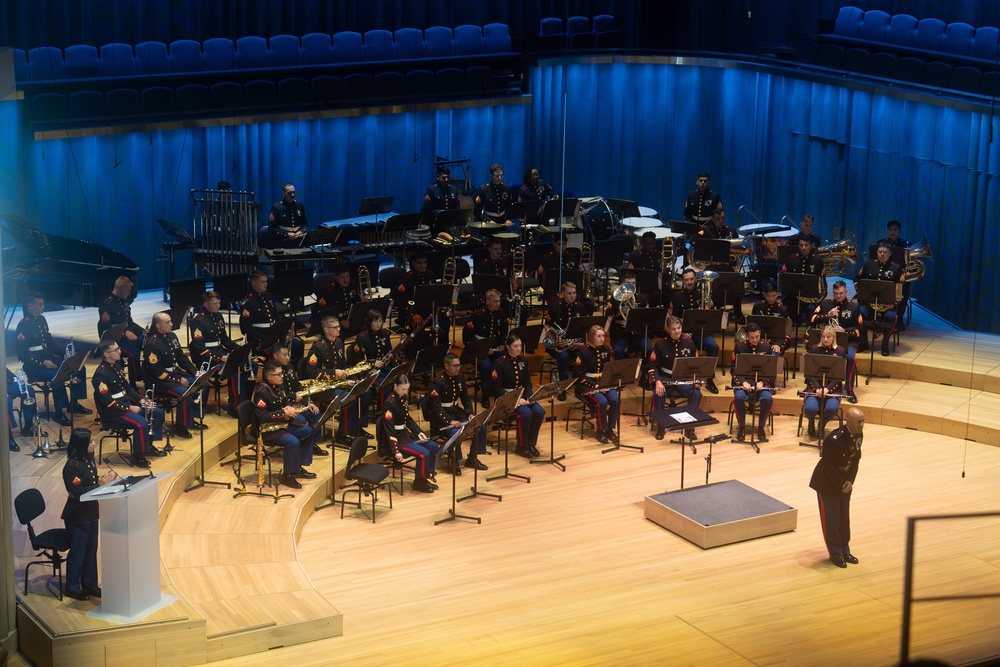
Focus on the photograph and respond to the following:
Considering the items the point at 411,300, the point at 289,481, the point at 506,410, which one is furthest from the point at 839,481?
the point at 411,300

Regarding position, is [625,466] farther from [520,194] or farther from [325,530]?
[520,194]

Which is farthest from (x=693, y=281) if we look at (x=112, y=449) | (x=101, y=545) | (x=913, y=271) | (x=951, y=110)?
(x=101, y=545)

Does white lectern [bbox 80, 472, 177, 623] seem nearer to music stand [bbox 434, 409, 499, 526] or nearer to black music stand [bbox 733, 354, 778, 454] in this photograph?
music stand [bbox 434, 409, 499, 526]

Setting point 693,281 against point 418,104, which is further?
point 418,104

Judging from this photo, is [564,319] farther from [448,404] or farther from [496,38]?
[496,38]

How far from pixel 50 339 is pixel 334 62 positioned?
7.32 meters

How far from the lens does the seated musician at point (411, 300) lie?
478 inches

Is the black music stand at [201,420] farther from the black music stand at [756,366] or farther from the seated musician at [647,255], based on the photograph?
the seated musician at [647,255]

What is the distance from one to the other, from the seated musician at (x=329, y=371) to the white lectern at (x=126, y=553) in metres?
3.52

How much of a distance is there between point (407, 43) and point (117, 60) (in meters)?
4.21

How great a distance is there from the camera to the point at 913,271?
1273 cm

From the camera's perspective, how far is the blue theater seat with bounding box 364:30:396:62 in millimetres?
16828

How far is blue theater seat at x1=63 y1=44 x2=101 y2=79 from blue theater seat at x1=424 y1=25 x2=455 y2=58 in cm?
473

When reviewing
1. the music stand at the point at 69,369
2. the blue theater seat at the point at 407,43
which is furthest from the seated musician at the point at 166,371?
the blue theater seat at the point at 407,43
